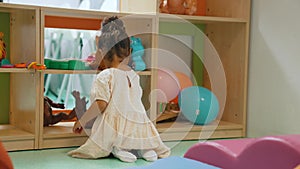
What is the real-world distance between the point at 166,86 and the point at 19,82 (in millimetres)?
899

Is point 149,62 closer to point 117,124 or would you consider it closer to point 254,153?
point 117,124

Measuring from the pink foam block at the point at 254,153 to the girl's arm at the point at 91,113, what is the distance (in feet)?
2.73

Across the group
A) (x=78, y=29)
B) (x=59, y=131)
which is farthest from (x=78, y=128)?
(x=78, y=29)

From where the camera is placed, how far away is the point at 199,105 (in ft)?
9.37

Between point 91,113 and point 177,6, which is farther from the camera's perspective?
point 177,6

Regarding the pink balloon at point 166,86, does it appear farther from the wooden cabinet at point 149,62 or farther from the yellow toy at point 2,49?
the yellow toy at point 2,49

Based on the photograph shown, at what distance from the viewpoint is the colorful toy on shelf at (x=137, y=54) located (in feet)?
8.56

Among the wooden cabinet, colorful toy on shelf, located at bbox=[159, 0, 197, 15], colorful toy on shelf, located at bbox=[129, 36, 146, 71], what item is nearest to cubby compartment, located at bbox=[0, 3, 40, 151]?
the wooden cabinet

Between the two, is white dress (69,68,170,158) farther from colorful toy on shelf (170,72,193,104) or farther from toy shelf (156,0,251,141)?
colorful toy on shelf (170,72,193,104)

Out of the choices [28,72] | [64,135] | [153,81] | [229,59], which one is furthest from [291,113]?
[28,72]

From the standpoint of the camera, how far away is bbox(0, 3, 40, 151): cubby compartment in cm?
236

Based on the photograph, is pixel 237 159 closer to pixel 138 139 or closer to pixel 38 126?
pixel 138 139

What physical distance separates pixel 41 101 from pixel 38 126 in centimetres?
13

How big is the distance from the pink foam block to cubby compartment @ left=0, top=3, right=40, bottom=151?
3.77ft
